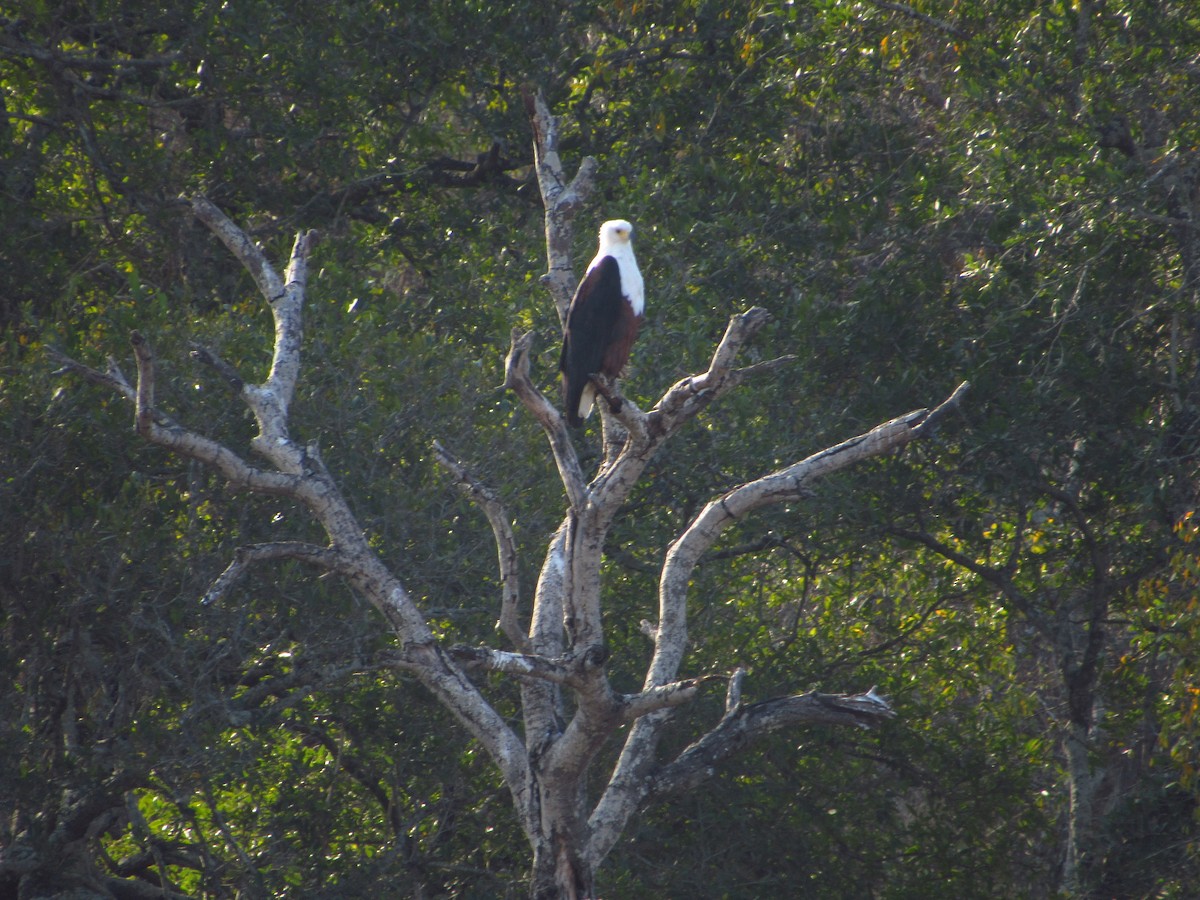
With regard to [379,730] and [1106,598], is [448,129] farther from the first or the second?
[1106,598]

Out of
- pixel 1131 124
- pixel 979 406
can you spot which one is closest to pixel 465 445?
pixel 979 406

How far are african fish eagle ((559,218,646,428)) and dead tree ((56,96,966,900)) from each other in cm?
84

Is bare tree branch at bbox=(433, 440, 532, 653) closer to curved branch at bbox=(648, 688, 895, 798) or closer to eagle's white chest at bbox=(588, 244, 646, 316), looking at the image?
curved branch at bbox=(648, 688, 895, 798)

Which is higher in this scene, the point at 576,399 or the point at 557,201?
the point at 576,399

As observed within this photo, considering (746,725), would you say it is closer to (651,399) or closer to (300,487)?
(300,487)

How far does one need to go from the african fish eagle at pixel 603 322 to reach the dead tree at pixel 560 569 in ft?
2.77

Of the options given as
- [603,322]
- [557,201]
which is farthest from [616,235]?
[557,201]

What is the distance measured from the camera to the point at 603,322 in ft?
17.1

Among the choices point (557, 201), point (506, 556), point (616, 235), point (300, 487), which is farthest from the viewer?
point (616, 235)

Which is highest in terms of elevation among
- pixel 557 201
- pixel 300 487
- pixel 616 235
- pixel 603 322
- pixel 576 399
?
pixel 616 235

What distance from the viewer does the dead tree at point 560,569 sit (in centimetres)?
338

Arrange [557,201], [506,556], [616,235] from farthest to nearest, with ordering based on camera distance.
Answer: [616,235] → [557,201] → [506,556]

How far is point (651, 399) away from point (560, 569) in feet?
4.49

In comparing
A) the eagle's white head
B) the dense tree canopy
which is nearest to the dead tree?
the dense tree canopy
